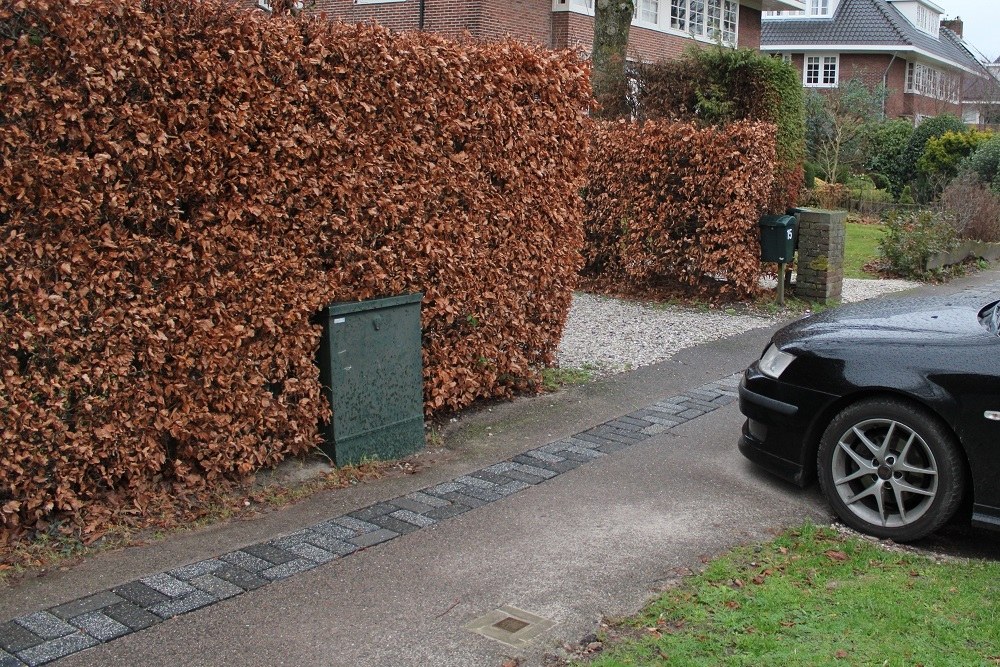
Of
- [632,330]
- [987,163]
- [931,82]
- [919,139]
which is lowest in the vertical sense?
[632,330]

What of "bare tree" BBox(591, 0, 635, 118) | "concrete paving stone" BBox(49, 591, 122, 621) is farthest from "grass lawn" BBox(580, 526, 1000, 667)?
"bare tree" BBox(591, 0, 635, 118)

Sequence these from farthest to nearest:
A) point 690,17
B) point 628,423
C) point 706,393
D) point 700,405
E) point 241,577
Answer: point 690,17, point 706,393, point 700,405, point 628,423, point 241,577

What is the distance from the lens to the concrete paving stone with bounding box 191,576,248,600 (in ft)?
14.0

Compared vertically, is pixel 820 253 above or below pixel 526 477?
above

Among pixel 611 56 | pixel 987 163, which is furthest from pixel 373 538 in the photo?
pixel 987 163

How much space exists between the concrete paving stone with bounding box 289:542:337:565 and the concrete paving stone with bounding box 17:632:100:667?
1.10 metres

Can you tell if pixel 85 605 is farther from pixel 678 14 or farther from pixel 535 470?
pixel 678 14

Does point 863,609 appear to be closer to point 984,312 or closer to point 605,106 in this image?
point 984,312

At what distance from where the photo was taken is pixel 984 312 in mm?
5586

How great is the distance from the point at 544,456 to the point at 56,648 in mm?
3303

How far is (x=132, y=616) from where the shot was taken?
4047 mm

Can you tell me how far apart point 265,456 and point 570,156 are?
3.54m

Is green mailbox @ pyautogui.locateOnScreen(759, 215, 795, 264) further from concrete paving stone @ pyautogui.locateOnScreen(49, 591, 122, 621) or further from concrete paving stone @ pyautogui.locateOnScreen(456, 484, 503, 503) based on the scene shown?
concrete paving stone @ pyautogui.locateOnScreen(49, 591, 122, 621)

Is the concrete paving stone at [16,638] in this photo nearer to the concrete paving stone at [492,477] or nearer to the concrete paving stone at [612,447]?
the concrete paving stone at [492,477]
